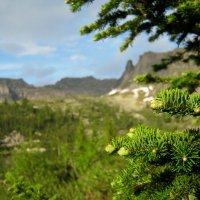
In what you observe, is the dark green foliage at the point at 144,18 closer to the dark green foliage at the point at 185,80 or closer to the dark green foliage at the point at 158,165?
the dark green foliage at the point at 185,80

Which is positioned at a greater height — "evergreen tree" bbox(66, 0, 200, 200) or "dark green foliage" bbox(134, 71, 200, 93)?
"dark green foliage" bbox(134, 71, 200, 93)

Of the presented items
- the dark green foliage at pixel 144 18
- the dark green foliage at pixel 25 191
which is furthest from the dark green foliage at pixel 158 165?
the dark green foliage at pixel 25 191

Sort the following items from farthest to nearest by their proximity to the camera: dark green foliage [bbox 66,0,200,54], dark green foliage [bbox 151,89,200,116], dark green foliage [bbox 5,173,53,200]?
dark green foliage [bbox 5,173,53,200]
dark green foliage [bbox 66,0,200,54]
dark green foliage [bbox 151,89,200,116]

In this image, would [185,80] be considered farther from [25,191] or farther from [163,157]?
[25,191]

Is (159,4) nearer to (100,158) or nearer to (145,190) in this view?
(145,190)

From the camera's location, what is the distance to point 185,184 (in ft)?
11.5

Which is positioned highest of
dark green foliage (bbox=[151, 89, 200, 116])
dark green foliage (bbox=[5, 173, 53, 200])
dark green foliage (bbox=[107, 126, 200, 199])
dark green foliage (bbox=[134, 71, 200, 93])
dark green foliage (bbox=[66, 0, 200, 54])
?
dark green foliage (bbox=[66, 0, 200, 54])

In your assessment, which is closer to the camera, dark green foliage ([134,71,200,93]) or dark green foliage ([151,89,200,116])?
dark green foliage ([151,89,200,116])

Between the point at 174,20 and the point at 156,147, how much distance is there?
683 centimetres

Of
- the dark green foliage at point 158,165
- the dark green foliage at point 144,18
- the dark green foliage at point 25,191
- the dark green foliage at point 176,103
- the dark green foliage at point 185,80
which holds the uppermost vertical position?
the dark green foliage at point 144,18

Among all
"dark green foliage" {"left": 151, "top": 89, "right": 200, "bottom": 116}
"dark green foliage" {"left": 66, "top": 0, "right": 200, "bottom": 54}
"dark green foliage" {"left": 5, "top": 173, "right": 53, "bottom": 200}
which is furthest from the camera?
"dark green foliage" {"left": 5, "top": 173, "right": 53, "bottom": 200}

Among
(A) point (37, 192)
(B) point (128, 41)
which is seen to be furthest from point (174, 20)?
(A) point (37, 192)

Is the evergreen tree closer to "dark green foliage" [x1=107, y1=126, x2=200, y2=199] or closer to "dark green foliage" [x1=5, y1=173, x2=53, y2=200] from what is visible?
"dark green foliage" [x1=107, y1=126, x2=200, y2=199]

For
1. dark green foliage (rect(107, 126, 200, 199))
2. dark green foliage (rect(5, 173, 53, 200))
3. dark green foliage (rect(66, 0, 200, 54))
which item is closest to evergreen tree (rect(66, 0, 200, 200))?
dark green foliage (rect(107, 126, 200, 199))
